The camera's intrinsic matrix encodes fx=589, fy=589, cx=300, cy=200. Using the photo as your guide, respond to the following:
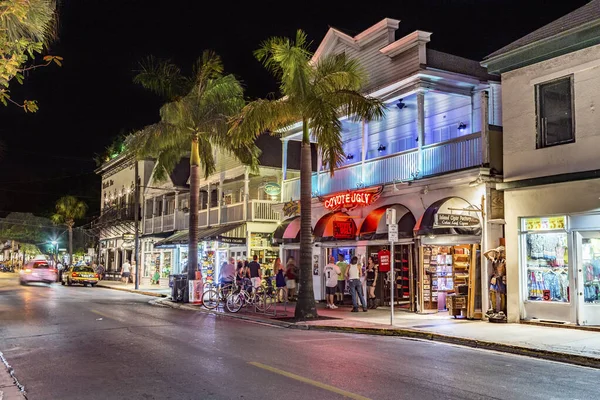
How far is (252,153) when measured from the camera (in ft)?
81.8

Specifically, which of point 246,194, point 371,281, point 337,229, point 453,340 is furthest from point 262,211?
point 453,340

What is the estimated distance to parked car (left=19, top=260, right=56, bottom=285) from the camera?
39.6 meters

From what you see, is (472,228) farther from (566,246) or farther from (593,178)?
(593,178)

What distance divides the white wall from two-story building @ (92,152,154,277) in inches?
1302

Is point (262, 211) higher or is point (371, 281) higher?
point (262, 211)

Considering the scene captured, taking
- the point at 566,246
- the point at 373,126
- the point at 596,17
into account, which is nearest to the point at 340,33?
the point at 373,126

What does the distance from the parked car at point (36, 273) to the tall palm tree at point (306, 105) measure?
2773cm

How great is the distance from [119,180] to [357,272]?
125ft

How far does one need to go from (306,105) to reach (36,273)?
1177 inches

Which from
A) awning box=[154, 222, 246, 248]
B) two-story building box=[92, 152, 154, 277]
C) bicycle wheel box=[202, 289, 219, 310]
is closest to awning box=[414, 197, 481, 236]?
bicycle wheel box=[202, 289, 219, 310]

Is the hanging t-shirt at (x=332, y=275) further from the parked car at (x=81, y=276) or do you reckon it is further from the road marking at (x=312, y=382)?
the parked car at (x=81, y=276)

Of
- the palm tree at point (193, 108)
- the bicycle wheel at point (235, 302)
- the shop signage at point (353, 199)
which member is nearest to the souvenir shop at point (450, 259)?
the shop signage at point (353, 199)

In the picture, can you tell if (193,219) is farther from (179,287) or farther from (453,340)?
(453,340)

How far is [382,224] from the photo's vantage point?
64.9 feet
